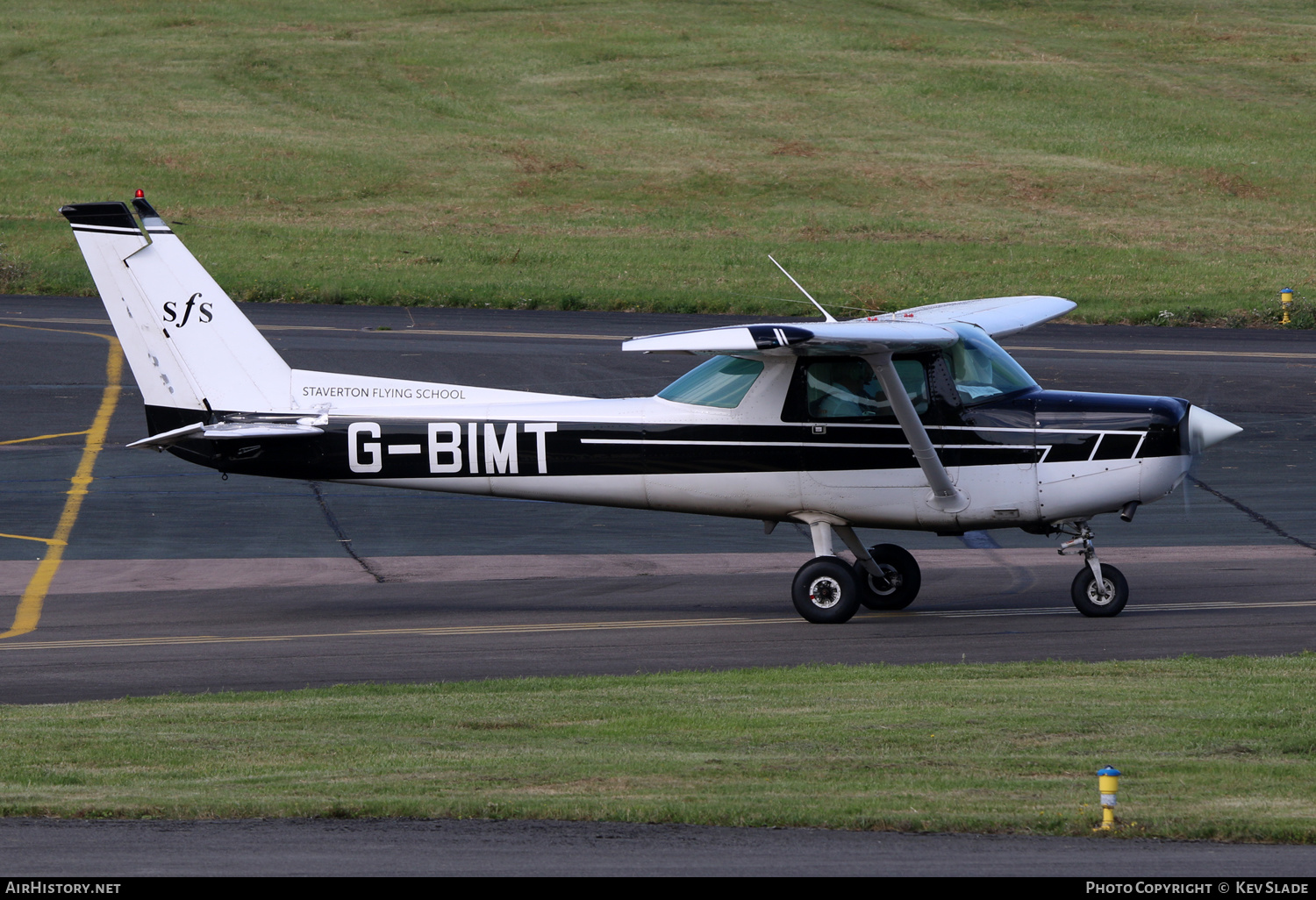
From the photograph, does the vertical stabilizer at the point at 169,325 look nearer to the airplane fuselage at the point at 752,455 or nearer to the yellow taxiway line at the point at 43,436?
the airplane fuselage at the point at 752,455

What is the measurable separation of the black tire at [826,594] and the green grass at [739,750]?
7.04 feet

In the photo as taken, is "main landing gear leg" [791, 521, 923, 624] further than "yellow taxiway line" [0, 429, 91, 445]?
No

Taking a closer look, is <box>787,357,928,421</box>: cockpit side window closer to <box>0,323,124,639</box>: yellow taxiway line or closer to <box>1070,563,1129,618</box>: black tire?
<box>1070,563,1129,618</box>: black tire

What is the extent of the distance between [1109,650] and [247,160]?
4247cm

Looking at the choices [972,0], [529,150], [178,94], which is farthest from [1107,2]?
[178,94]

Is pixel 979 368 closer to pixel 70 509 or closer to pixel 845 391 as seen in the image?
pixel 845 391

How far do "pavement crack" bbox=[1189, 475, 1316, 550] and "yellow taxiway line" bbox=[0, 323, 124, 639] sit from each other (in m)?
11.8

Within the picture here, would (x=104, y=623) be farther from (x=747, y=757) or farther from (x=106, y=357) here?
(x=106, y=357)

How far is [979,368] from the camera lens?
14.4m

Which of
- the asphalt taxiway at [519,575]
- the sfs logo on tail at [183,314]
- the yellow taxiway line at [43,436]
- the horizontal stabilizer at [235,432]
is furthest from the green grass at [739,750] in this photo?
the yellow taxiway line at [43,436]

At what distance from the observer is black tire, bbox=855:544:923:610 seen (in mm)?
15008

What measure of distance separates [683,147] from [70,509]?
35978 mm

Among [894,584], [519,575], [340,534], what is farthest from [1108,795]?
[340,534]

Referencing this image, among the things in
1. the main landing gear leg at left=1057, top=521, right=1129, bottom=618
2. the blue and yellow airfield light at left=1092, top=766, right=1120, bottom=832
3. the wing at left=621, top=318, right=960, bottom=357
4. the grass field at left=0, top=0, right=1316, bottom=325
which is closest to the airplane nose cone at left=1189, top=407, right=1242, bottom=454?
the main landing gear leg at left=1057, top=521, right=1129, bottom=618
